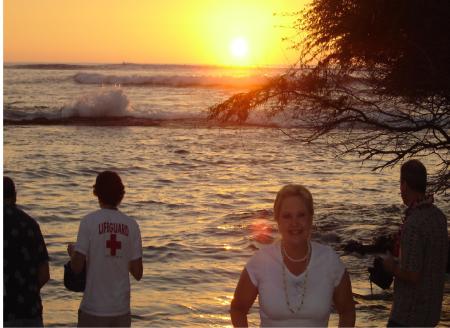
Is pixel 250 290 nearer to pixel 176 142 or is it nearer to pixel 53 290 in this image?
pixel 53 290

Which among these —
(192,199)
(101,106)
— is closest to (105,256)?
(192,199)

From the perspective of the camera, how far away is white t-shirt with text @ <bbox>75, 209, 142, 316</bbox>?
5.22 m

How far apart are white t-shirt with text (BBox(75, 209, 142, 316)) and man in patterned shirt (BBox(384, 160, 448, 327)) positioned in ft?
5.68

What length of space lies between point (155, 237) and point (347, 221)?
11.6 feet

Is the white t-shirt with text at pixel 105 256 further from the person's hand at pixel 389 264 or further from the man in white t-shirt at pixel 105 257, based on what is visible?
the person's hand at pixel 389 264

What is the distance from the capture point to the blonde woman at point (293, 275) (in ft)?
13.1

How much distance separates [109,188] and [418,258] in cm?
206

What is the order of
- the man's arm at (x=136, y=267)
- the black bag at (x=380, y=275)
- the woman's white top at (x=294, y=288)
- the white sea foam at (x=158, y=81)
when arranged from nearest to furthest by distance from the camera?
the woman's white top at (x=294, y=288), the black bag at (x=380, y=275), the man's arm at (x=136, y=267), the white sea foam at (x=158, y=81)

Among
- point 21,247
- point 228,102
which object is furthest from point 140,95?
point 21,247

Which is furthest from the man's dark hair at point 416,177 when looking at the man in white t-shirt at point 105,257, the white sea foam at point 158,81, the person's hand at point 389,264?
the white sea foam at point 158,81

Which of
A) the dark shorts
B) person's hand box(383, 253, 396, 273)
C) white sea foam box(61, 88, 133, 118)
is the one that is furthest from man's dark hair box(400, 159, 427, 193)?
white sea foam box(61, 88, 133, 118)

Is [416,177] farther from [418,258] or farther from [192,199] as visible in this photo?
[192,199]

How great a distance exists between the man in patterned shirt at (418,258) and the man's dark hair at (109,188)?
182 cm

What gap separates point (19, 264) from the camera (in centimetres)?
502
